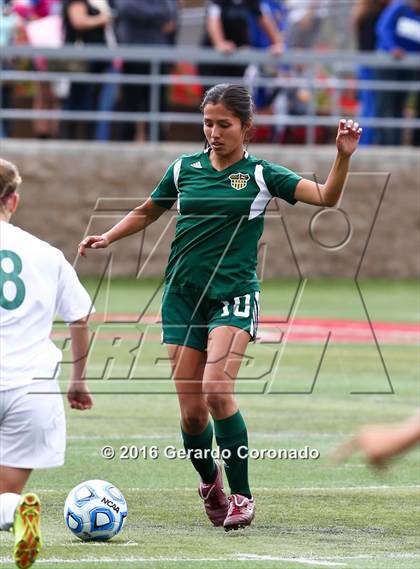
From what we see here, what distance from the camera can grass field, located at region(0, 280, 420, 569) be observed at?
6781 millimetres

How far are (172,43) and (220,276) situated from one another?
13253 millimetres

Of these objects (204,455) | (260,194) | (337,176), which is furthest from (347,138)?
(204,455)

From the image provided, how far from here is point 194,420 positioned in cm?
761

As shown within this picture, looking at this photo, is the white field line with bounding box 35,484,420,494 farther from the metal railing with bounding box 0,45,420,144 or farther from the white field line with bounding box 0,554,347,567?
the metal railing with bounding box 0,45,420,144

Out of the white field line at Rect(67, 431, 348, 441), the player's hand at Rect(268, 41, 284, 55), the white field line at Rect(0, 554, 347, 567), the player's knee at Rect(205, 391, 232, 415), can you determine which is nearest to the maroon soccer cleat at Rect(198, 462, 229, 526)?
the player's knee at Rect(205, 391, 232, 415)

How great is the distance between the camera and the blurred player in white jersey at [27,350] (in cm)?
624

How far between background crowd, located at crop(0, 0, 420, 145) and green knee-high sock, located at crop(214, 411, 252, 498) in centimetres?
1173

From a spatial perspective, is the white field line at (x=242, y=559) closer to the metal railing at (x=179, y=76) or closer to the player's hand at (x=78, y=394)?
the player's hand at (x=78, y=394)

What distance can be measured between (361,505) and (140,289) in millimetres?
12367

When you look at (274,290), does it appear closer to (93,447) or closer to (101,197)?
(101,197)

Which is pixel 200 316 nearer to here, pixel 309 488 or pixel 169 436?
pixel 309 488

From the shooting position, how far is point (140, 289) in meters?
20.2

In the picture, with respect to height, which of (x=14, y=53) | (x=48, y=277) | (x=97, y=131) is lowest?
(x=97, y=131)

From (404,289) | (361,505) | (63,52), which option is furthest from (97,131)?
(361,505)
